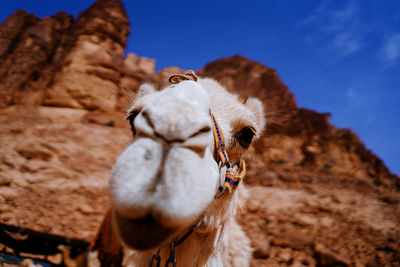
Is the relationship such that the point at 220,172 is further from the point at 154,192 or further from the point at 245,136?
the point at 154,192

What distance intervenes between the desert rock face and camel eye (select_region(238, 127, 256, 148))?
660mm

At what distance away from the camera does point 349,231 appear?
559 centimetres

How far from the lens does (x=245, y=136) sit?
1.97 m

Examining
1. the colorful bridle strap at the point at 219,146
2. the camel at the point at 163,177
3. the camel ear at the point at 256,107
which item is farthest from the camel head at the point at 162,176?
the camel ear at the point at 256,107

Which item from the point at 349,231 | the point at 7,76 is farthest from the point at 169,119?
the point at 7,76

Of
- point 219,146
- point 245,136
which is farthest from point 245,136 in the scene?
point 219,146

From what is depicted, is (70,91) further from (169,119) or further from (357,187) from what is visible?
(357,187)

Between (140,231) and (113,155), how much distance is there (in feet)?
29.6

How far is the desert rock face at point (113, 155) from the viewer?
5.09 meters

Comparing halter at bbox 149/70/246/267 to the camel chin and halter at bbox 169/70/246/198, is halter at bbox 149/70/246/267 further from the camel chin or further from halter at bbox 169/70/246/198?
the camel chin

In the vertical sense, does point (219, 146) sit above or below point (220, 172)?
above

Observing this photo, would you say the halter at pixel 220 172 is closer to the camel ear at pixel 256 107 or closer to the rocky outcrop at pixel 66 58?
the camel ear at pixel 256 107

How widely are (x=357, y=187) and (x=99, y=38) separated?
19.9 meters

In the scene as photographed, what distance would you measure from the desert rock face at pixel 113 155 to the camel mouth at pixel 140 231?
1.85 meters
